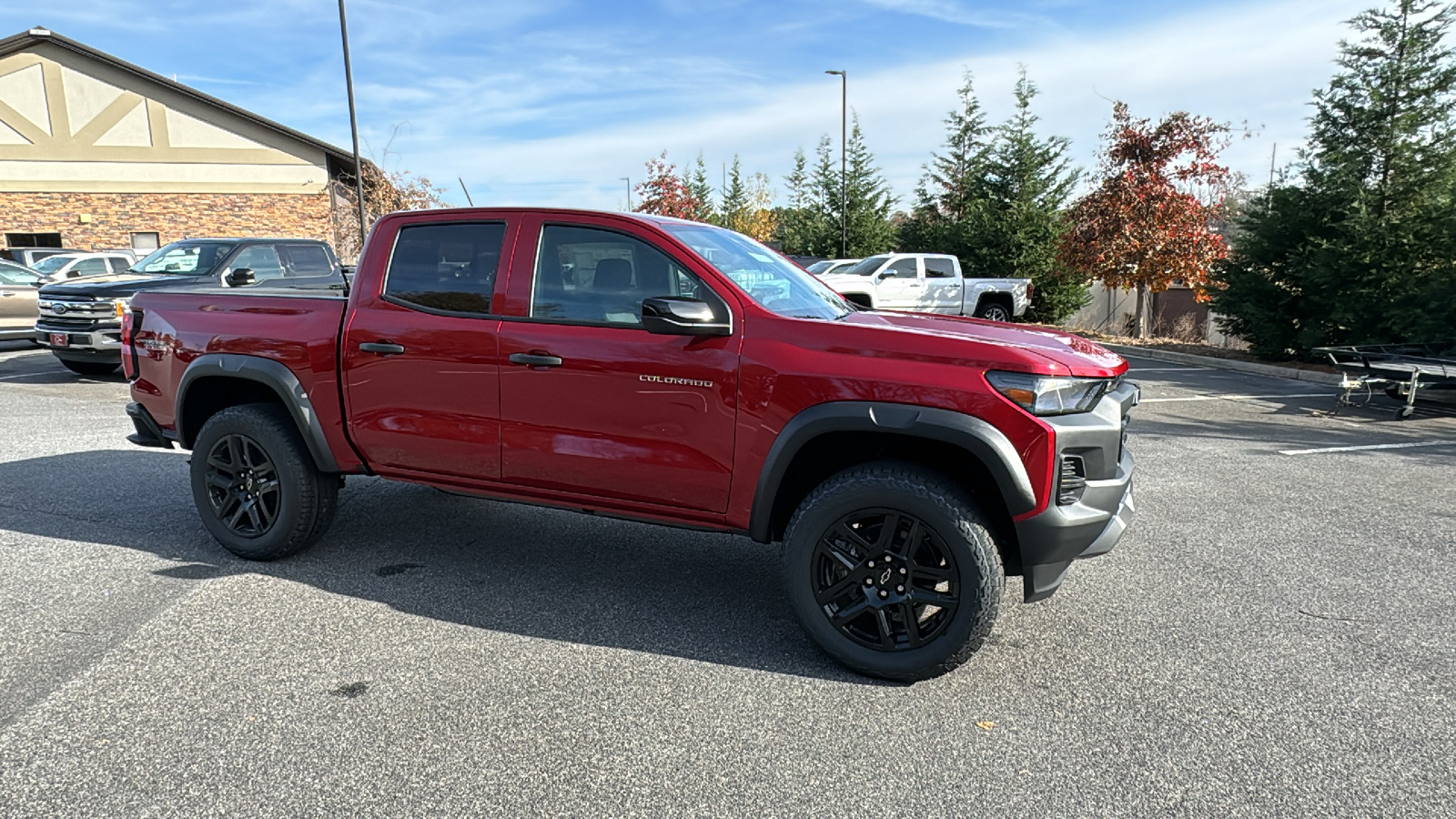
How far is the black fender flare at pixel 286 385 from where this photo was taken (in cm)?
439

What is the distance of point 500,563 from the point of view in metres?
4.69

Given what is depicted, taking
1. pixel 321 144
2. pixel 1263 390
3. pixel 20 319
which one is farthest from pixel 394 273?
pixel 321 144

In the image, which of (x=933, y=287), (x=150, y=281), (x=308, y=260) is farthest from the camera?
(x=933, y=287)

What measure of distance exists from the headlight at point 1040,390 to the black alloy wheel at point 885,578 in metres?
0.59

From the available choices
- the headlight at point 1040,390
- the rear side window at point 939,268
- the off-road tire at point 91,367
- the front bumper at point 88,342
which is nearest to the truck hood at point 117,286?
the front bumper at point 88,342

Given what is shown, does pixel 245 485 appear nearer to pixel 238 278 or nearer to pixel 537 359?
pixel 537 359

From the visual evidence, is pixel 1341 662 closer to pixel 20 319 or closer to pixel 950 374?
pixel 950 374

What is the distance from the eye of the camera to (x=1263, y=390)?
459 inches

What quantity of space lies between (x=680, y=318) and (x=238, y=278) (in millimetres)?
8654

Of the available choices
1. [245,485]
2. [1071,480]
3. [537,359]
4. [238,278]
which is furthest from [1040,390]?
[238,278]

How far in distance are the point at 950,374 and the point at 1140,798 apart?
1510 millimetres

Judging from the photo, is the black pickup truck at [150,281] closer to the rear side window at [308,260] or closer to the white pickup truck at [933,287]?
the rear side window at [308,260]

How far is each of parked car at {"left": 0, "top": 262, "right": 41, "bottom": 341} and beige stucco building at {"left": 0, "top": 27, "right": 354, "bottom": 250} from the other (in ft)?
44.3

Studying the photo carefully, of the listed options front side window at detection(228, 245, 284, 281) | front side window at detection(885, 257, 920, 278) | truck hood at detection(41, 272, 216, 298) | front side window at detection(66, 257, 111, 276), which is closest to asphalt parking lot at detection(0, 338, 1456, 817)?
truck hood at detection(41, 272, 216, 298)
